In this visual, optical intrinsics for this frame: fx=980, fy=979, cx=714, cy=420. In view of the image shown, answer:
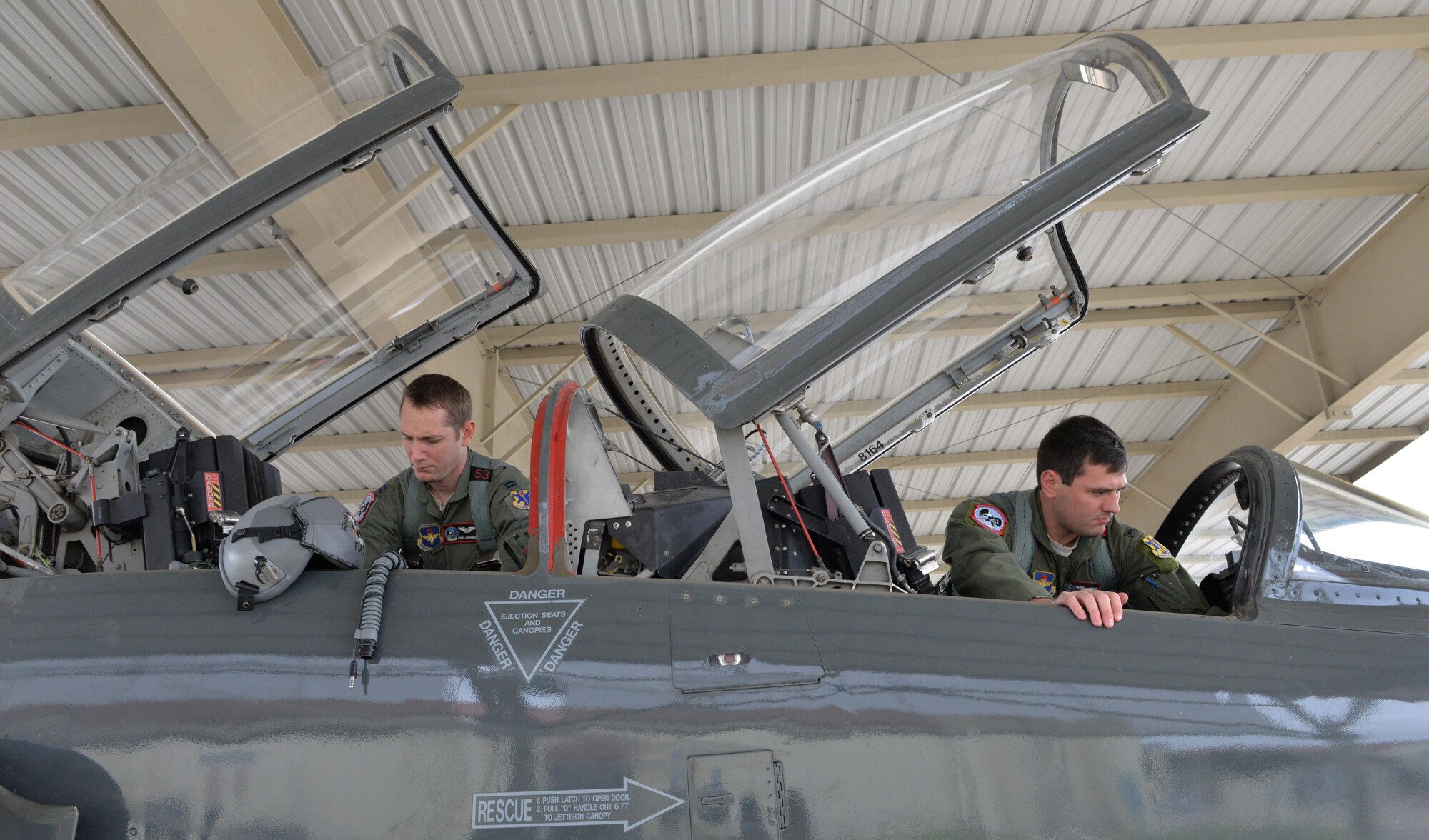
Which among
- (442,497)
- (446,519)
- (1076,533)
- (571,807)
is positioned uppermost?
(442,497)

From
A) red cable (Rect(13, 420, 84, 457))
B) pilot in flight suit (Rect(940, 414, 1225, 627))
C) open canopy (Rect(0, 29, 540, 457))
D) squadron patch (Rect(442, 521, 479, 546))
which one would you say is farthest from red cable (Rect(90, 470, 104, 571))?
pilot in flight suit (Rect(940, 414, 1225, 627))

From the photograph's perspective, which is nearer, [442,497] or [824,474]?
[824,474]

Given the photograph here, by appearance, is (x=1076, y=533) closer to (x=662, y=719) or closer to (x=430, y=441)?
(x=662, y=719)

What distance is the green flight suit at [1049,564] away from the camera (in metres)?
2.80

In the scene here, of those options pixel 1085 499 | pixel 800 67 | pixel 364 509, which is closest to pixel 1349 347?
pixel 800 67

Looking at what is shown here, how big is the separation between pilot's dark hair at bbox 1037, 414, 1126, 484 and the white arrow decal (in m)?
1.98

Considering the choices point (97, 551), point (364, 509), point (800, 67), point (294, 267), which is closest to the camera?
point (97, 551)

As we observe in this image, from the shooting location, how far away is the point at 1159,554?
3.24 meters

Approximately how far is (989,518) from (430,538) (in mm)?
1935

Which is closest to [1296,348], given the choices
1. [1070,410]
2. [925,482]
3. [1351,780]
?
[1070,410]

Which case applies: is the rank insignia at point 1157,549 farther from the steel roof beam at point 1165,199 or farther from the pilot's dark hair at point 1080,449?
the steel roof beam at point 1165,199

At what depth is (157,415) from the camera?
9.61 feet

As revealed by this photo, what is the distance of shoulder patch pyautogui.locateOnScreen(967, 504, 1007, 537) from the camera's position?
3.16m

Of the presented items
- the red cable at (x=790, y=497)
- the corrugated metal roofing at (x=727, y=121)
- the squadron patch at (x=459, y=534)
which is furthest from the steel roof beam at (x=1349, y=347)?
the squadron patch at (x=459, y=534)
